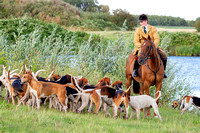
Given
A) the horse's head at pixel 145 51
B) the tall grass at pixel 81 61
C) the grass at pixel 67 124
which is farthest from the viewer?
the tall grass at pixel 81 61

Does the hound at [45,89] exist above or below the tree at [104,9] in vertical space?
below

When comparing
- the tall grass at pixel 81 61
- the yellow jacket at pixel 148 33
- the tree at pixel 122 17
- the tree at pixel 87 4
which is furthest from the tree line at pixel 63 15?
the yellow jacket at pixel 148 33

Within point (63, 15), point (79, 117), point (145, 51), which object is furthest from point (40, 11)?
point (79, 117)

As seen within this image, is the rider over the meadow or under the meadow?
over

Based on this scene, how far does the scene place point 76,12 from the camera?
3350cm

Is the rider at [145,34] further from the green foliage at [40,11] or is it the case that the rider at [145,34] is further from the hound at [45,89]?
the green foliage at [40,11]

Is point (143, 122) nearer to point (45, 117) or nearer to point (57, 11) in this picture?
point (45, 117)

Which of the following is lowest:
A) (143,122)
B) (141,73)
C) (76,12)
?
(143,122)

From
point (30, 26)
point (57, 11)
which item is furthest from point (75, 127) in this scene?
point (57, 11)

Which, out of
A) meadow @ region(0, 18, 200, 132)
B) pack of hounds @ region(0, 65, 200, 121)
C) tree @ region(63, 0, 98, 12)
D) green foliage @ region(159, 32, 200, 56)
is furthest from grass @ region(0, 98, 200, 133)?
tree @ region(63, 0, 98, 12)

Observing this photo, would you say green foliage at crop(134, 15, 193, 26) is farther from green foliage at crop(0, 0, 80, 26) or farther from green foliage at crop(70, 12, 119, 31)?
green foliage at crop(0, 0, 80, 26)

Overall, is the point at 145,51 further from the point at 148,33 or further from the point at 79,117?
the point at 79,117

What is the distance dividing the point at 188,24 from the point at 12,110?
42101mm

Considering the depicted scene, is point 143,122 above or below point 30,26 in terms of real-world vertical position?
below
